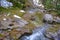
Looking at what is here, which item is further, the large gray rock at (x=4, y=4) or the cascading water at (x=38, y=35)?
the large gray rock at (x=4, y=4)

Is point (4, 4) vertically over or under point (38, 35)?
A: over

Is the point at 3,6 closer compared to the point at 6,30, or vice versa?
the point at 6,30

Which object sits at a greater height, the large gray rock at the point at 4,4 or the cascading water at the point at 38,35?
the large gray rock at the point at 4,4

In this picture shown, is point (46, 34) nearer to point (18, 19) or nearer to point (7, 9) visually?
point (18, 19)

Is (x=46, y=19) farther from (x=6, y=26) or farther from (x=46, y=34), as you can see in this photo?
(x=6, y=26)

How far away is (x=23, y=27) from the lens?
32.8 ft

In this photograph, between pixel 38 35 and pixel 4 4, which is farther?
pixel 4 4

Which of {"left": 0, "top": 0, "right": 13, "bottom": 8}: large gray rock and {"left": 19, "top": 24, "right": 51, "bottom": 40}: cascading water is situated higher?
{"left": 0, "top": 0, "right": 13, "bottom": 8}: large gray rock

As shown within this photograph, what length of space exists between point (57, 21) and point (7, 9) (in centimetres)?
386

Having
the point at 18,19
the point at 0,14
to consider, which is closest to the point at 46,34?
the point at 18,19

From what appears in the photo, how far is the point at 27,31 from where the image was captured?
9.48 meters

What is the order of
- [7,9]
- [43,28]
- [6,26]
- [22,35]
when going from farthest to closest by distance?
[7,9] < [43,28] < [6,26] < [22,35]

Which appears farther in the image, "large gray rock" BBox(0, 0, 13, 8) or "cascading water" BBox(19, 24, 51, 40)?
"large gray rock" BBox(0, 0, 13, 8)

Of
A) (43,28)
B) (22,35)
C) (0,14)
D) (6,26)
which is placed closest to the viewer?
(22,35)
